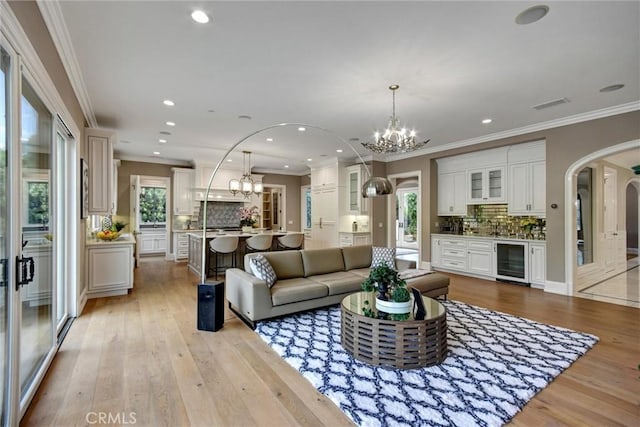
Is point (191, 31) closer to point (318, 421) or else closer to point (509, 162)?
point (318, 421)

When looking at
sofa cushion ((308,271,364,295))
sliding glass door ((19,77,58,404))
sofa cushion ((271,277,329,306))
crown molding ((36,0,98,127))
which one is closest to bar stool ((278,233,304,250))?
sofa cushion ((308,271,364,295))

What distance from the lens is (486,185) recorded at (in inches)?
251

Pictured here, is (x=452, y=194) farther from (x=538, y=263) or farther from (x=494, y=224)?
(x=538, y=263)

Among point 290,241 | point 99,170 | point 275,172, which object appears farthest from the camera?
point 275,172

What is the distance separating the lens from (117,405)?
6.96 ft

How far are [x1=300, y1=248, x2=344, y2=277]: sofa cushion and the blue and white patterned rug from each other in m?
0.95

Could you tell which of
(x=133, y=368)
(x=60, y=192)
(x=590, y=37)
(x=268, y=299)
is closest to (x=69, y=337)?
(x=133, y=368)

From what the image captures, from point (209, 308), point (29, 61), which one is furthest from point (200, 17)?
point (209, 308)

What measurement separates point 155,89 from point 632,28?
488 centimetres

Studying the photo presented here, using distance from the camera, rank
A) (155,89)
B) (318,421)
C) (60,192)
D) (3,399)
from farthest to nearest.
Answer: (155,89) → (60,192) → (318,421) → (3,399)

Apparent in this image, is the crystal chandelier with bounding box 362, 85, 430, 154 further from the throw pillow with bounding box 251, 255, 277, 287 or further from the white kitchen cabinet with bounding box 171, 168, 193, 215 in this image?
the white kitchen cabinet with bounding box 171, 168, 193, 215

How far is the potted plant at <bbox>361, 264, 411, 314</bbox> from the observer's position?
273 cm

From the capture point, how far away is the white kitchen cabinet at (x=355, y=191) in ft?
26.4

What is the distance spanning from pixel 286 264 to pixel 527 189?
4.73 m
